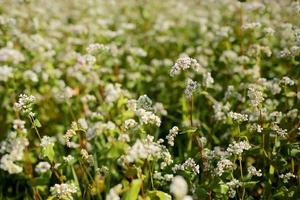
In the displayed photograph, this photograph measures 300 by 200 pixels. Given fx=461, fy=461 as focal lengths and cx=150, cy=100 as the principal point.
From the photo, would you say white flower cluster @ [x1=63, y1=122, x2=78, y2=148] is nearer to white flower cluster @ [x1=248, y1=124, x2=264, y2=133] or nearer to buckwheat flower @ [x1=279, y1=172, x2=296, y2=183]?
white flower cluster @ [x1=248, y1=124, x2=264, y2=133]

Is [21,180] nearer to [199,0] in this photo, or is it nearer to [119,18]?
[119,18]

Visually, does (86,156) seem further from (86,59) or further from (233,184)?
(86,59)

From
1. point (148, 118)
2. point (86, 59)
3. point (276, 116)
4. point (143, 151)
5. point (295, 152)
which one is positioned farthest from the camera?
point (86, 59)

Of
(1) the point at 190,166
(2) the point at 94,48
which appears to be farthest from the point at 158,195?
(2) the point at 94,48

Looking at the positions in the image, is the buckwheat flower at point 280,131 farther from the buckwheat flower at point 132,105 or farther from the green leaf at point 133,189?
the green leaf at point 133,189

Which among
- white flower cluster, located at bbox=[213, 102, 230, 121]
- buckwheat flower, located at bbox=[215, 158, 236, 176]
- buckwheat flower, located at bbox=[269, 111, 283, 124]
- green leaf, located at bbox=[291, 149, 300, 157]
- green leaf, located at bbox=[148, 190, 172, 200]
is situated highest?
white flower cluster, located at bbox=[213, 102, 230, 121]

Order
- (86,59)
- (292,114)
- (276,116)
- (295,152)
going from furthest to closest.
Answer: (86,59) → (292,114) → (276,116) → (295,152)

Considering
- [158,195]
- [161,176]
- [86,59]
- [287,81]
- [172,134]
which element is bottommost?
[158,195]

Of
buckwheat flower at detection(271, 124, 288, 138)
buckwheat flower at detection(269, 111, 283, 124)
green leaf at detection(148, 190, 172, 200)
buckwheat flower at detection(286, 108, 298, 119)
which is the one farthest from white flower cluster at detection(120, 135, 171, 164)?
buckwheat flower at detection(286, 108, 298, 119)

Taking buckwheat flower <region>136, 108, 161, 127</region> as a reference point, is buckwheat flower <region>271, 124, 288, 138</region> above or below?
below
